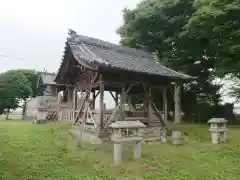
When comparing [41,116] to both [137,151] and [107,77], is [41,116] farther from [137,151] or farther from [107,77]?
[137,151]

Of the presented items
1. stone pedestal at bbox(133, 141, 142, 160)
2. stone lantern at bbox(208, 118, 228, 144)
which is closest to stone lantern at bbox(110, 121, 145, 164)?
stone pedestal at bbox(133, 141, 142, 160)

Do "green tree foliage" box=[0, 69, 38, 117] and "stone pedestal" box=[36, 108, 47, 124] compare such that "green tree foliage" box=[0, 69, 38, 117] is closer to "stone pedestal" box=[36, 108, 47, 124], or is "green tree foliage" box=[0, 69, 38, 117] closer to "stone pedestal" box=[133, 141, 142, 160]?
"stone pedestal" box=[36, 108, 47, 124]

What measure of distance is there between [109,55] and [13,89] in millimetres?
24777

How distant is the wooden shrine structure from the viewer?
35.8 feet

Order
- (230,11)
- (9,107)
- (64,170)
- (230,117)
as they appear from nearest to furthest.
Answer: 1. (64,170)
2. (230,11)
3. (230,117)
4. (9,107)

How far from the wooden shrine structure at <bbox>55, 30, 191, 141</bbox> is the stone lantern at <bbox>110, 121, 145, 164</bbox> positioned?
271 cm

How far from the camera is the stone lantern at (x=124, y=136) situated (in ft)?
25.4

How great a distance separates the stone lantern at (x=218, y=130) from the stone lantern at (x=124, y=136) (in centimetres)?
478

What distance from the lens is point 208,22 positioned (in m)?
14.9

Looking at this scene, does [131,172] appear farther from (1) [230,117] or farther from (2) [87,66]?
(1) [230,117]

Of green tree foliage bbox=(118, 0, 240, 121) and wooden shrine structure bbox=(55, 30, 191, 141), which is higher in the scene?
green tree foliage bbox=(118, 0, 240, 121)

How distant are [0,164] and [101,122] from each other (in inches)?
186

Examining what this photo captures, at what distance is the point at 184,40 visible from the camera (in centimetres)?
1820

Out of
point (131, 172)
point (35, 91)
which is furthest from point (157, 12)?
point (35, 91)
